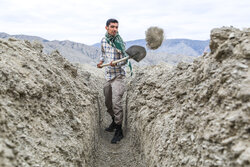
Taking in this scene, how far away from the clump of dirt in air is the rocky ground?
251cm

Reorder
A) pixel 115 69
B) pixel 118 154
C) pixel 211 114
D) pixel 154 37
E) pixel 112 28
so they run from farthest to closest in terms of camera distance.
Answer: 1. pixel 154 37
2. pixel 115 69
3. pixel 112 28
4. pixel 118 154
5. pixel 211 114

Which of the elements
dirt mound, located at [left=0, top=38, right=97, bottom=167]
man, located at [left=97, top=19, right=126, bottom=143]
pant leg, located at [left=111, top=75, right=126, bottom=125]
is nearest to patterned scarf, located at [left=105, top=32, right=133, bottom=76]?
man, located at [left=97, top=19, right=126, bottom=143]

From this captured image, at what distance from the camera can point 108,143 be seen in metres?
5.27

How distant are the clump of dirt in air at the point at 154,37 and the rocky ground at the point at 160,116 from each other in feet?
8.24

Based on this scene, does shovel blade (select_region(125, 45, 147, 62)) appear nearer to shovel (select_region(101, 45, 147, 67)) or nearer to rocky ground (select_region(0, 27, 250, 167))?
shovel (select_region(101, 45, 147, 67))

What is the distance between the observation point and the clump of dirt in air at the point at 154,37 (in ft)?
21.4

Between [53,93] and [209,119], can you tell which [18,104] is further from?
[209,119]

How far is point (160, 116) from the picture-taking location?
3.60 m

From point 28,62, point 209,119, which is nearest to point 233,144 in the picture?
point 209,119

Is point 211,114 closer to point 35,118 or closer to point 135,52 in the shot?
point 35,118

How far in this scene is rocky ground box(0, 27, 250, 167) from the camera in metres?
1.95

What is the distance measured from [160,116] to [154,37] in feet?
11.6

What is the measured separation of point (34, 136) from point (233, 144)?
83.2 inches

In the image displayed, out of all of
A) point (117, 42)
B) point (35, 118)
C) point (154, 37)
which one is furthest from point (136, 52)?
point (35, 118)
